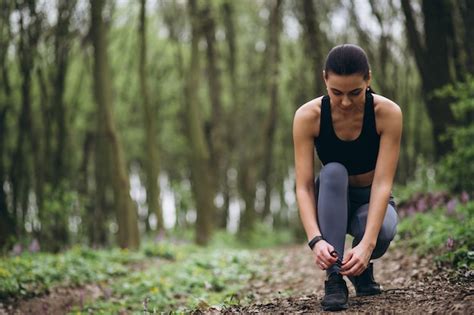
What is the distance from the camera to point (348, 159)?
3.82m

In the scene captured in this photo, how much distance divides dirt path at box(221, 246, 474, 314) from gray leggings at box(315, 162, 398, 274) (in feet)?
1.09

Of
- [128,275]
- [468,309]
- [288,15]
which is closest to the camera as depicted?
[468,309]

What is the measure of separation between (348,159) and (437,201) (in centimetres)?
632

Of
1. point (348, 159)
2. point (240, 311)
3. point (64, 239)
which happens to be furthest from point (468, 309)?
point (64, 239)

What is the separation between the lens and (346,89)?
11.4 feet

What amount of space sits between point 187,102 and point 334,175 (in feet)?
36.5

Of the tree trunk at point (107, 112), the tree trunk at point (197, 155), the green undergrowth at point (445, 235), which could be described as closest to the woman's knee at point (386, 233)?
the green undergrowth at point (445, 235)

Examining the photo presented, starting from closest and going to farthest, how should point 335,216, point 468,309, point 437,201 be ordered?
1. point 468,309
2. point 335,216
3. point 437,201

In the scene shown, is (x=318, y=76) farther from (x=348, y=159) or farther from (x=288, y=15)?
(x=348, y=159)

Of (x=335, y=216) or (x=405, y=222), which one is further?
(x=405, y=222)

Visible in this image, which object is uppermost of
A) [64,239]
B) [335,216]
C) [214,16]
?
[214,16]

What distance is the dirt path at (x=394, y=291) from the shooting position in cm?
331

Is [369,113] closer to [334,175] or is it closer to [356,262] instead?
[334,175]

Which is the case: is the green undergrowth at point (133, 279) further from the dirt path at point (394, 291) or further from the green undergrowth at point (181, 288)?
the dirt path at point (394, 291)
